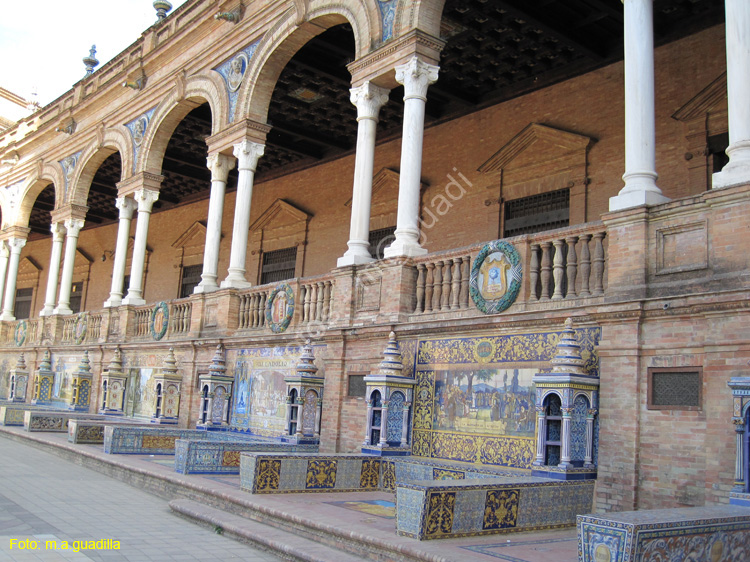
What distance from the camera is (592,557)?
4.64m

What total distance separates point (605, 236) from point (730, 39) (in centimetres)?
218

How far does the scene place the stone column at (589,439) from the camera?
735 centimetres

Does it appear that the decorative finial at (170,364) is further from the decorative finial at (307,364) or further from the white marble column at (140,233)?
the decorative finial at (307,364)

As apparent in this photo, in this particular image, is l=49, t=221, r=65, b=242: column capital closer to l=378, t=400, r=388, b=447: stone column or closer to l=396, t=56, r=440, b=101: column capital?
l=396, t=56, r=440, b=101: column capital

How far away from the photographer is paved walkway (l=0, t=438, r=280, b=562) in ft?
20.4

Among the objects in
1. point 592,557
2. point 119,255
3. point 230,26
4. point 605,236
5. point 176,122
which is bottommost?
point 592,557

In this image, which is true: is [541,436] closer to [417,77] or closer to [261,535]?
[261,535]

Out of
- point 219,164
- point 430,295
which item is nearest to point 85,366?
point 219,164

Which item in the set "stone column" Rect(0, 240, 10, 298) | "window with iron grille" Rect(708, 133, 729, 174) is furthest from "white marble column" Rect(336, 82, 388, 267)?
"stone column" Rect(0, 240, 10, 298)

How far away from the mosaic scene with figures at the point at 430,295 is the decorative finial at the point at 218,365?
142mm

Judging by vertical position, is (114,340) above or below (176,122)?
below

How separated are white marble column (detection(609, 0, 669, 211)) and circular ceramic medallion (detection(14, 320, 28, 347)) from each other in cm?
2073

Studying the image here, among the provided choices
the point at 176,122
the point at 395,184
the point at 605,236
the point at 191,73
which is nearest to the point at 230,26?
the point at 191,73

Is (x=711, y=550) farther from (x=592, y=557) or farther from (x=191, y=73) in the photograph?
(x=191, y=73)
